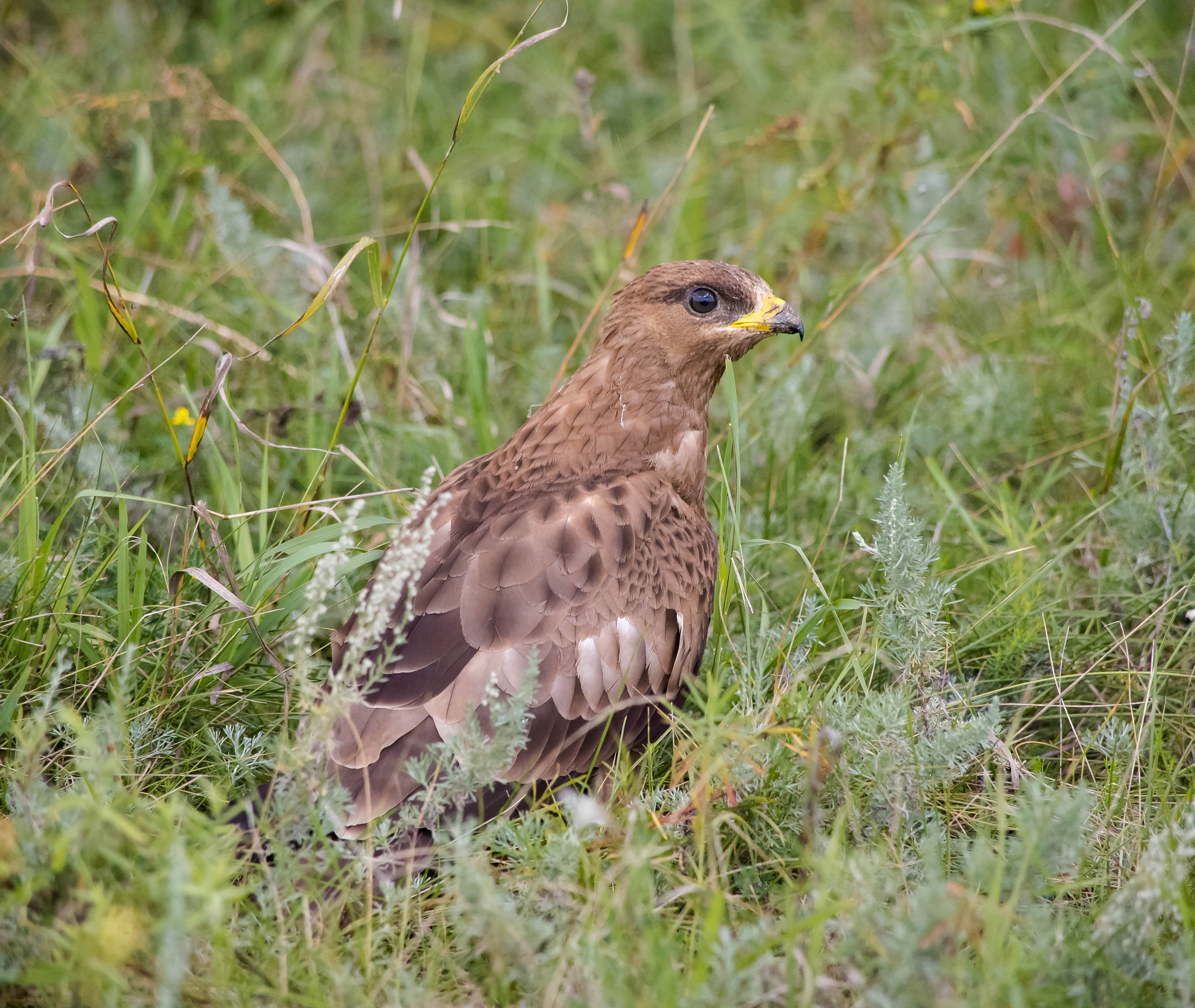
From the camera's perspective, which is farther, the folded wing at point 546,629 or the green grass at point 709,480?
the folded wing at point 546,629

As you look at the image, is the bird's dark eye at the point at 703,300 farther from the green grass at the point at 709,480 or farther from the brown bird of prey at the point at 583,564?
the green grass at the point at 709,480

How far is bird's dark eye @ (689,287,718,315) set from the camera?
3.72 m

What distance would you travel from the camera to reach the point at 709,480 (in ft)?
14.5

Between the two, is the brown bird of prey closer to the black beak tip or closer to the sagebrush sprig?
the black beak tip

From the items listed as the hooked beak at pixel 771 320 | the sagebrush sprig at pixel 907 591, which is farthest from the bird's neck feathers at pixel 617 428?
the sagebrush sprig at pixel 907 591

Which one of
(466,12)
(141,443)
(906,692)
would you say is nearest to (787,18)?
(466,12)

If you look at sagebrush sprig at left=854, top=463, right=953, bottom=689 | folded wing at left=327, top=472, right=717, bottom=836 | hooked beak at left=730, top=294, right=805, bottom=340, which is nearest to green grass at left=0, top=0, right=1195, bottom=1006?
sagebrush sprig at left=854, top=463, right=953, bottom=689

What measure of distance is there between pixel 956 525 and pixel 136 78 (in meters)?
4.89

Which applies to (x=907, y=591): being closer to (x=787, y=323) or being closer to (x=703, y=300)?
(x=787, y=323)

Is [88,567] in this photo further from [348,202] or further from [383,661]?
[348,202]

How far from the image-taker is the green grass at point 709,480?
2.42 m

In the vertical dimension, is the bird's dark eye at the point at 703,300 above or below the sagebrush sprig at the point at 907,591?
above

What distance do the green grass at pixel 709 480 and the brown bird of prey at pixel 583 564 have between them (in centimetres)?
17

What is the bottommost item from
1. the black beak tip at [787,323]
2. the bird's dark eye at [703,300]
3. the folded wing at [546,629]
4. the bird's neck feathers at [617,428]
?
the folded wing at [546,629]
